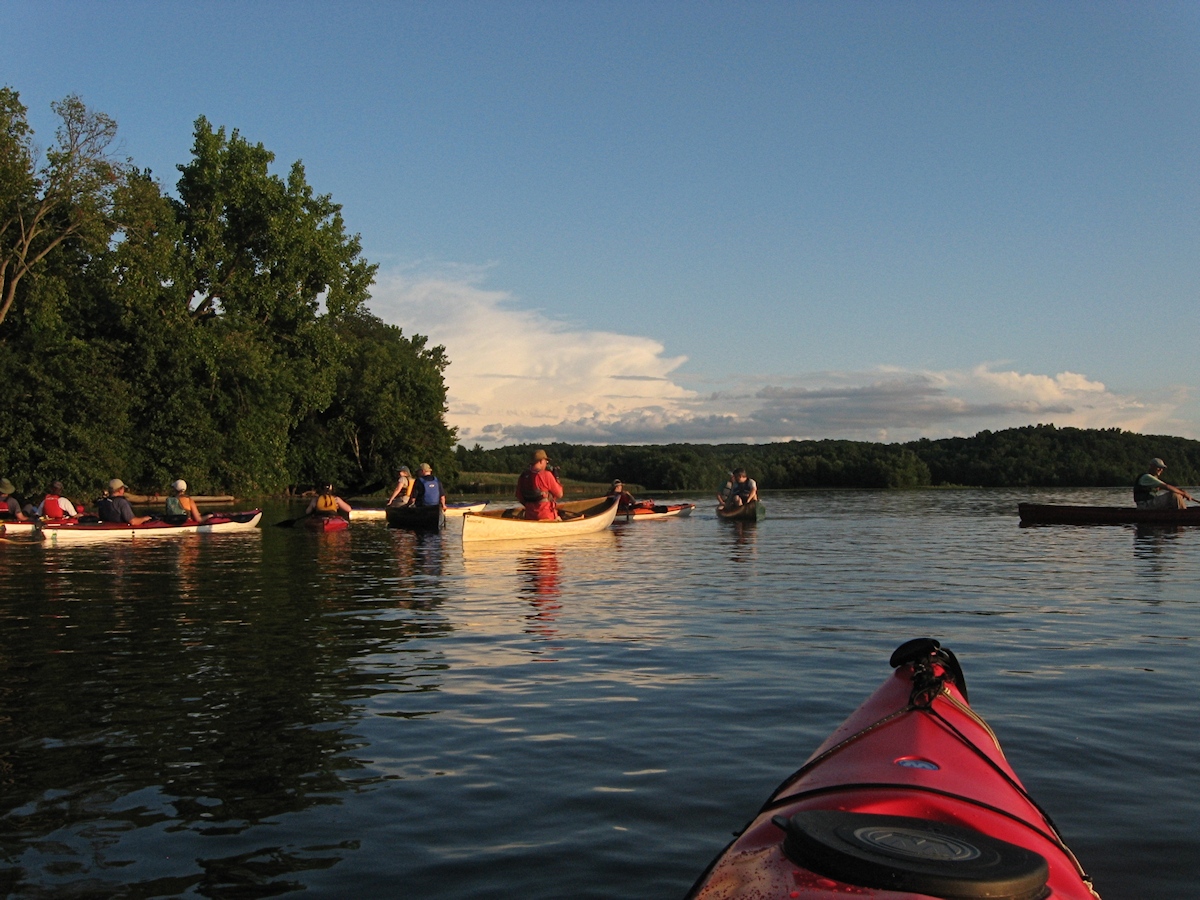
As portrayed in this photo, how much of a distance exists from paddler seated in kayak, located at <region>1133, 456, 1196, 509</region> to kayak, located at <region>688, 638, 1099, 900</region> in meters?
24.8

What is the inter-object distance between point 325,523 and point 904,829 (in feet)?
87.3

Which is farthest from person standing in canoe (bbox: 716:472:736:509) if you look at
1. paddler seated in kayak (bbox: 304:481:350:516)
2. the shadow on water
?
the shadow on water

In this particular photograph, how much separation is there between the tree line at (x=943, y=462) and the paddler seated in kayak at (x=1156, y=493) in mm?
61750

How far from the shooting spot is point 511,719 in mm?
6883

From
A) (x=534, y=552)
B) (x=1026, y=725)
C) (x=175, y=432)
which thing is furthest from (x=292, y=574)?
(x=175, y=432)

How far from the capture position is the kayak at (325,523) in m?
28.2

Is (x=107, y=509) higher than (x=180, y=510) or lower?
higher

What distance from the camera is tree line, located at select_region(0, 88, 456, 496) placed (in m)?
36.4

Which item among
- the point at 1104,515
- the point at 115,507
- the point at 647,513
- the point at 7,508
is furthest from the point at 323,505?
the point at 1104,515

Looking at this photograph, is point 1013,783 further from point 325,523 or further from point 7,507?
point 7,507

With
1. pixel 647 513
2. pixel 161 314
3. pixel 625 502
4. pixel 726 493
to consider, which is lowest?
pixel 647 513

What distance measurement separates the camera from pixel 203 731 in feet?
21.6

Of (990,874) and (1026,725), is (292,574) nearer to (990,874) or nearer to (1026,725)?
(1026,725)

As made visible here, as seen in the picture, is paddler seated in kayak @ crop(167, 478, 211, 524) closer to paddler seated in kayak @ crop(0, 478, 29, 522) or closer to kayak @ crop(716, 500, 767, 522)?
paddler seated in kayak @ crop(0, 478, 29, 522)
